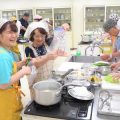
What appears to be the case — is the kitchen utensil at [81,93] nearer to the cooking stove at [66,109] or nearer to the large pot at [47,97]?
the cooking stove at [66,109]

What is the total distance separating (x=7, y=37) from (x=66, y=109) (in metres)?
0.67

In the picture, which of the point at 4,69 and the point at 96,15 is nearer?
the point at 4,69

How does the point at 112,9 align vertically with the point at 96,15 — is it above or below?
above

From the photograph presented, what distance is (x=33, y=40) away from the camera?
2.00 m

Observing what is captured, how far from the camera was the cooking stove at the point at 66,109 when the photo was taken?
1.26 metres

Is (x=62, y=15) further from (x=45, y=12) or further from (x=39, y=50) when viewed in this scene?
(x=39, y=50)

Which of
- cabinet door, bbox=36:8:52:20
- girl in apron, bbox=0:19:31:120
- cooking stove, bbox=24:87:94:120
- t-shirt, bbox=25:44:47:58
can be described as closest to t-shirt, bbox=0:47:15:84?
girl in apron, bbox=0:19:31:120

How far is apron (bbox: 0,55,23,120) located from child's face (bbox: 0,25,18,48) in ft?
0.57

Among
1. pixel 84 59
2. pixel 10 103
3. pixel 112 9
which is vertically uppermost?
pixel 112 9

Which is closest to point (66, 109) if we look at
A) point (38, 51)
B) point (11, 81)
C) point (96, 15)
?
point (11, 81)

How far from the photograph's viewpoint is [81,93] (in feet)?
4.92

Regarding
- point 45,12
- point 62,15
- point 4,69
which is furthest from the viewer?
point 45,12

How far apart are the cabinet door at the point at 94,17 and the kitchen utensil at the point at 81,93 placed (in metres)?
5.70

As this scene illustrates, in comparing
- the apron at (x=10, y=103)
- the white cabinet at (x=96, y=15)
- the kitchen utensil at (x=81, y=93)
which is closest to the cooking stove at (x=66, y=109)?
the kitchen utensil at (x=81, y=93)
